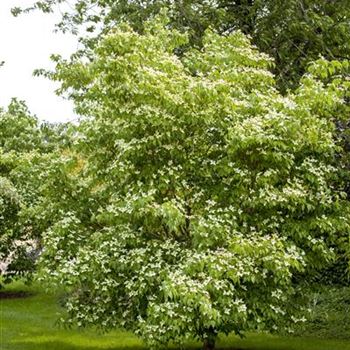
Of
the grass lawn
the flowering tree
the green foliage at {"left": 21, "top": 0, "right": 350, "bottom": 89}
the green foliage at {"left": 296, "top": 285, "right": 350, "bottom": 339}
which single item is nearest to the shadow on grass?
the grass lawn

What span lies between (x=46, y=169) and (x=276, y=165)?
18.2ft

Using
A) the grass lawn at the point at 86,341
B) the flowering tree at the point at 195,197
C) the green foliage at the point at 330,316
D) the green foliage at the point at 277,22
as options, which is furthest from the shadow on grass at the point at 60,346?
the green foliage at the point at 277,22

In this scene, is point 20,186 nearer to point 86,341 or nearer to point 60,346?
point 86,341

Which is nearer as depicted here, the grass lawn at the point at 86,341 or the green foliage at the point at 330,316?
the grass lawn at the point at 86,341

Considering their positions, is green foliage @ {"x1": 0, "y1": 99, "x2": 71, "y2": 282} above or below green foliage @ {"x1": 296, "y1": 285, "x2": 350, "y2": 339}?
above

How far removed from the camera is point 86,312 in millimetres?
14156

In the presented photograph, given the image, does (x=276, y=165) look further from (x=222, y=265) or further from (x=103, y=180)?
(x=103, y=180)

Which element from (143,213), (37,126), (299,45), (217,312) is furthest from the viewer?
(37,126)

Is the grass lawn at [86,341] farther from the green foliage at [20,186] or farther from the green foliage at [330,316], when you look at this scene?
the green foliage at [20,186]

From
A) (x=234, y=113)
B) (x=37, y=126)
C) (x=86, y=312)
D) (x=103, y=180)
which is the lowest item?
(x=86, y=312)

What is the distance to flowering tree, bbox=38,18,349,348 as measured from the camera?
11.9 meters

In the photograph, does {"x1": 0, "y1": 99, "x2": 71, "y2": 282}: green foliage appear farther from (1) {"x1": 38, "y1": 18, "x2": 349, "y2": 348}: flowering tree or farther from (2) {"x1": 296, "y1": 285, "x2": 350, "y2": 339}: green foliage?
(2) {"x1": 296, "y1": 285, "x2": 350, "y2": 339}: green foliage

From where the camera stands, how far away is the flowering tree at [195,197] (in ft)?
39.1

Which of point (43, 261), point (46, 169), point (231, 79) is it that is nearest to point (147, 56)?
point (231, 79)
